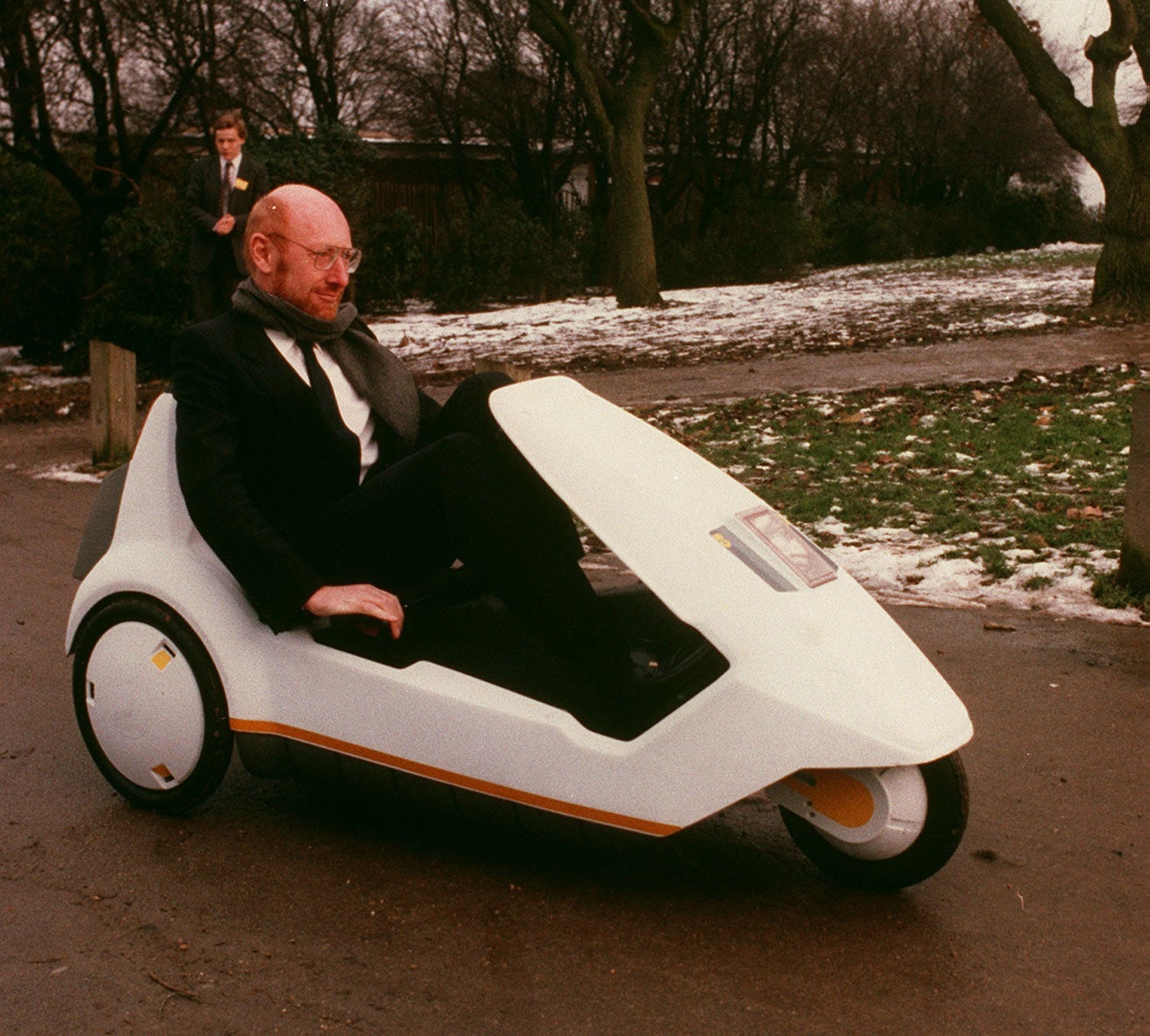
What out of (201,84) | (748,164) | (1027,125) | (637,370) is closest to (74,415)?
(637,370)

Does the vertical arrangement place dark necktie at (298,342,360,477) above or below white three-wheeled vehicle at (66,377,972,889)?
above

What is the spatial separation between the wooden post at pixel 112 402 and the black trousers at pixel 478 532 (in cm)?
599

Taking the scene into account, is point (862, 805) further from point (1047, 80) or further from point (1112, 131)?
point (1047, 80)

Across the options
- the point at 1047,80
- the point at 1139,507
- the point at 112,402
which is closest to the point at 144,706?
the point at 1139,507

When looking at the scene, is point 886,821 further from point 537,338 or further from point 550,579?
point 537,338

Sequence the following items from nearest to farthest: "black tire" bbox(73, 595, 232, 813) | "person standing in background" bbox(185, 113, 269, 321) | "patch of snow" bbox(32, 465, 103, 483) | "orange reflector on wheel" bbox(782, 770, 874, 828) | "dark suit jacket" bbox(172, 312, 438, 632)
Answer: "orange reflector on wheel" bbox(782, 770, 874, 828) < "dark suit jacket" bbox(172, 312, 438, 632) < "black tire" bbox(73, 595, 232, 813) < "patch of snow" bbox(32, 465, 103, 483) < "person standing in background" bbox(185, 113, 269, 321)

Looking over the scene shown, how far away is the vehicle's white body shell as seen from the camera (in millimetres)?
2795

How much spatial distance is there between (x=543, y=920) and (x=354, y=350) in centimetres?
154

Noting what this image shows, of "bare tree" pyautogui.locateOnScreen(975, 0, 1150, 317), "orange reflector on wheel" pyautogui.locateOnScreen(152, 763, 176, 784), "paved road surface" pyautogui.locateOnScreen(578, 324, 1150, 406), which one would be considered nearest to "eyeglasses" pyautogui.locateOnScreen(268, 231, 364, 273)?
"orange reflector on wheel" pyautogui.locateOnScreen(152, 763, 176, 784)

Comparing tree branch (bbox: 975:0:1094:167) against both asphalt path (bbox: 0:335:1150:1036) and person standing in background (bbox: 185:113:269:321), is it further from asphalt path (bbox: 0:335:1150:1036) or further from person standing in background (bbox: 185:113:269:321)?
asphalt path (bbox: 0:335:1150:1036)

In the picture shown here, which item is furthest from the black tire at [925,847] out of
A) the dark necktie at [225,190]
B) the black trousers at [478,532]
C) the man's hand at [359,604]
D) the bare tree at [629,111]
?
the bare tree at [629,111]

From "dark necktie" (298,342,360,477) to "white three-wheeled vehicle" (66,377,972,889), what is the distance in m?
0.35

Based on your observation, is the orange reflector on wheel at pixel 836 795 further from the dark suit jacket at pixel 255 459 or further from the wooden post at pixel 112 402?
the wooden post at pixel 112 402

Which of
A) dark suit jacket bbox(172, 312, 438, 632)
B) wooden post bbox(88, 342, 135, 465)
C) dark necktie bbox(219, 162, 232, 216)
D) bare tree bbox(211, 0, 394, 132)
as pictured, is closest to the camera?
dark suit jacket bbox(172, 312, 438, 632)
